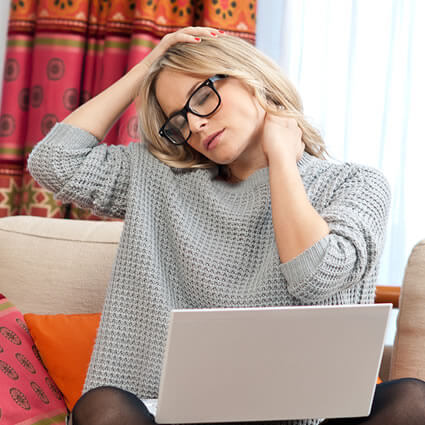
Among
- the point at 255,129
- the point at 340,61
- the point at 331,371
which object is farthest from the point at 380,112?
the point at 331,371

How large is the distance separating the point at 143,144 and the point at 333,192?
0.44m

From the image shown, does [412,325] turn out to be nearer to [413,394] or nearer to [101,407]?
[413,394]

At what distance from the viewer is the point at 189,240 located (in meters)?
1.13

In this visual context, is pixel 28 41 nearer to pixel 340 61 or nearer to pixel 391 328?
pixel 340 61

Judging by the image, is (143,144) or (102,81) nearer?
(143,144)

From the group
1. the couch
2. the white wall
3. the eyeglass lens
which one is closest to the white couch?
the couch

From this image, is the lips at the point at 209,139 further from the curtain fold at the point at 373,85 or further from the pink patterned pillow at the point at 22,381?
the curtain fold at the point at 373,85

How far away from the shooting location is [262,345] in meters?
0.71

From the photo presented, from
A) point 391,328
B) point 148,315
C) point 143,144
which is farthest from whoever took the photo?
point 391,328

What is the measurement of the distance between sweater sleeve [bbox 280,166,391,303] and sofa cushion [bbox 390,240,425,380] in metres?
0.37

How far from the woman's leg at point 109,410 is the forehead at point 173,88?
60cm

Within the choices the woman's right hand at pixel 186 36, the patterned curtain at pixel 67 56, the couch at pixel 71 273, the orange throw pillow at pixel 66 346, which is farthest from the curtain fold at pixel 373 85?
the orange throw pillow at pixel 66 346

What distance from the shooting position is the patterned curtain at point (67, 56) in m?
2.03

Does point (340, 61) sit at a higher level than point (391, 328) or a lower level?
higher
